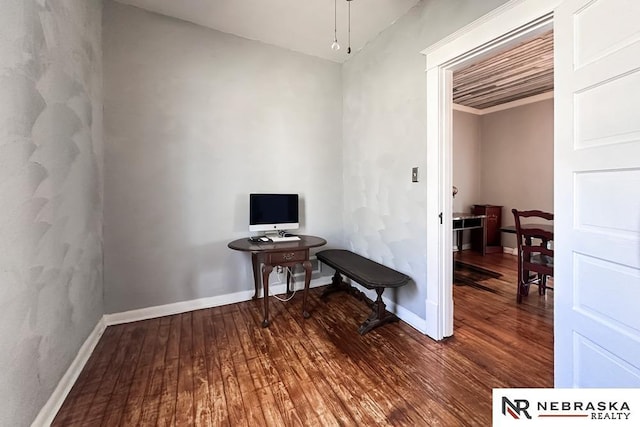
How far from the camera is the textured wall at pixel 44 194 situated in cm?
110

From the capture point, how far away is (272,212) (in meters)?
2.74

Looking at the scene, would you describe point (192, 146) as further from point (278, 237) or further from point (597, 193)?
point (597, 193)

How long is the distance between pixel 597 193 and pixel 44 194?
2.57 meters

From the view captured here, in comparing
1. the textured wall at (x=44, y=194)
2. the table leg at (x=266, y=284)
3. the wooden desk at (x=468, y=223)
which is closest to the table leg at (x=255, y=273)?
the table leg at (x=266, y=284)

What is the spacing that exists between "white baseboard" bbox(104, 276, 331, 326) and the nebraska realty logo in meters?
2.31

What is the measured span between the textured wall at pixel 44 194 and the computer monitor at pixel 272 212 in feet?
4.12

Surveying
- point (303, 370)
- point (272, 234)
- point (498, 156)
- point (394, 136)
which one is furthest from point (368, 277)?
point (498, 156)

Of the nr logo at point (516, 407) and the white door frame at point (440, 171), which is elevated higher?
the white door frame at point (440, 171)

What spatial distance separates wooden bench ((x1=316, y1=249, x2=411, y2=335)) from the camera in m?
2.18

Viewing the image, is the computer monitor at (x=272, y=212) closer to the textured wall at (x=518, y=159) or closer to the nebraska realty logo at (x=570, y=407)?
the nebraska realty logo at (x=570, y=407)

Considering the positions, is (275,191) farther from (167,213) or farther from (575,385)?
(575,385)

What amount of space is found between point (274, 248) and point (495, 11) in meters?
2.21

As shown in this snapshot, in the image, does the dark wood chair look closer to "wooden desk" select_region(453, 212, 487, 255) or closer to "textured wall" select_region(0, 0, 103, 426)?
"wooden desk" select_region(453, 212, 487, 255)

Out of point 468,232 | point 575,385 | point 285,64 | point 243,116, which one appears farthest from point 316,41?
point 468,232
